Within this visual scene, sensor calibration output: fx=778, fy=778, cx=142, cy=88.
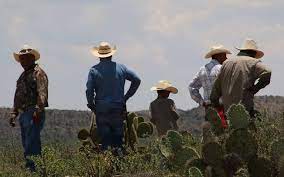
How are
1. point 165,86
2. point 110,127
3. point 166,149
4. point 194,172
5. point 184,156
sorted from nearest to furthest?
point 194,172 → point 184,156 → point 166,149 → point 110,127 → point 165,86

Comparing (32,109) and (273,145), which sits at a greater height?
(32,109)

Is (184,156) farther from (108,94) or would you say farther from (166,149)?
(108,94)

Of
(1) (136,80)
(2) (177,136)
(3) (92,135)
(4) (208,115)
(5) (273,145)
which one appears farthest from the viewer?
(3) (92,135)

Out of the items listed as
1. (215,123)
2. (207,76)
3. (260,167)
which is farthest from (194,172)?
(207,76)

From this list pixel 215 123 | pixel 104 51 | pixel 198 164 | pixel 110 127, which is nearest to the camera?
pixel 198 164

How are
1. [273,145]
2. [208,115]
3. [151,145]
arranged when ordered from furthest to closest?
[151,145] → [208,115] → [273,145]

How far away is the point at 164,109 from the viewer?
1471cm

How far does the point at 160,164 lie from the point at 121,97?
2.33 metres

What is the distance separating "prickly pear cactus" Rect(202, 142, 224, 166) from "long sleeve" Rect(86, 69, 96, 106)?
3.85 metres

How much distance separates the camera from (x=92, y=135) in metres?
15.0

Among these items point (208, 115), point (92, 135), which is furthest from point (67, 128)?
point (208, 115)

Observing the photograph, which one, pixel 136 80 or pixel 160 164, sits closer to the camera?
pixel 160 164

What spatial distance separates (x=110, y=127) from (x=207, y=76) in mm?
1764

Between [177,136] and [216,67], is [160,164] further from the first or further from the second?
[216,67]
